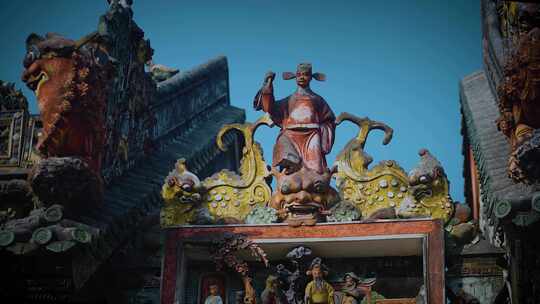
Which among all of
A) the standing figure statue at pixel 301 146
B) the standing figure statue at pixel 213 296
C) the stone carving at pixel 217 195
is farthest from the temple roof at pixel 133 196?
the standing figure statue at pixel 301 146

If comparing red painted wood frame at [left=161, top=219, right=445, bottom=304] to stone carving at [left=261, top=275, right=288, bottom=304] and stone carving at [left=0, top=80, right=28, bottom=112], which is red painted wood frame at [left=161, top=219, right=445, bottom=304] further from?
stone carving at [left=0, top=80, right=28, bottom=112]

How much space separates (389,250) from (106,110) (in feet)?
17.1

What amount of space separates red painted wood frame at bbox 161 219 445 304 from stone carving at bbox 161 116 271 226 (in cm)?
25

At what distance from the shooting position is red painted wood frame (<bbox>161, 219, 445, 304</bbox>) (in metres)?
16.4

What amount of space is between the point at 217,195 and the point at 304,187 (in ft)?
5.21

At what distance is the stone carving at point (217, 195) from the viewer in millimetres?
17703

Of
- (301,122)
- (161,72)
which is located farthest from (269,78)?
(161,72)

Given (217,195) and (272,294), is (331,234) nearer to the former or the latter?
(272,294)

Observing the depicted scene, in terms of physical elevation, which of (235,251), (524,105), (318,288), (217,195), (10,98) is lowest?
(318,288)

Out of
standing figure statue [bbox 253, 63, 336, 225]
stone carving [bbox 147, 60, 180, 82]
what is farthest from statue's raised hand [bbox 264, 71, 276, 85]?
stone carving [bbox 147, 60, 180, 82]

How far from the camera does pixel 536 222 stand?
14.9 metres

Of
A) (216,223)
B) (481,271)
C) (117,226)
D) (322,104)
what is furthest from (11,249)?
(481,271)

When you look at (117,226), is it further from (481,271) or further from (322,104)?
(481,271)

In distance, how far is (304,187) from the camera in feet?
56.3
